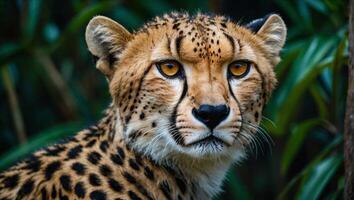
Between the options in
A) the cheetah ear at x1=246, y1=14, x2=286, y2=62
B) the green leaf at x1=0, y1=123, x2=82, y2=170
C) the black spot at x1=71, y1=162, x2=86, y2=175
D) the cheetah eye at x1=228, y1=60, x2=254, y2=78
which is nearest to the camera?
the black spot at x1=71, y1=162, x2=86, y2=175

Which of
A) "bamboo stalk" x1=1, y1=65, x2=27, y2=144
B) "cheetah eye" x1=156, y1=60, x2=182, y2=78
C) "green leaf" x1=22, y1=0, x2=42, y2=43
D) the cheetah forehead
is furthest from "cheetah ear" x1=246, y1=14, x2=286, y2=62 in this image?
"bamboo stalk" x1=1, y1=65, x2=27, y2=144

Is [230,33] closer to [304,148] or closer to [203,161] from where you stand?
[203,161]

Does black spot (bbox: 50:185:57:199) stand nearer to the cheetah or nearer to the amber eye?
the cheetah

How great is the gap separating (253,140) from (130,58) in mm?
730

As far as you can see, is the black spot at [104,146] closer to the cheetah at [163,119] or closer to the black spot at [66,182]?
the cheetah at [163,119]

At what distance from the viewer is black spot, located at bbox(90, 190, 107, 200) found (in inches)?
145

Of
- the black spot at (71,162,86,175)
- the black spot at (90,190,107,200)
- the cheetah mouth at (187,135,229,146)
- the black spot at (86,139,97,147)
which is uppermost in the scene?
the black spot at (86,139,97,147)

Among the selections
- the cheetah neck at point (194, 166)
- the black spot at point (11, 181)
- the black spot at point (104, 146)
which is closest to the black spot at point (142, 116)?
the cheetah neck at point (194, 166)

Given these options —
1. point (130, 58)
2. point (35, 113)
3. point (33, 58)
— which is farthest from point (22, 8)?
point (130, 58)

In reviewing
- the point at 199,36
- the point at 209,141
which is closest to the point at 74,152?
the point at 209,141

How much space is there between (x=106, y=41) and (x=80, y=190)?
771 mm

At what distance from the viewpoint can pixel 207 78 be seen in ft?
12.2

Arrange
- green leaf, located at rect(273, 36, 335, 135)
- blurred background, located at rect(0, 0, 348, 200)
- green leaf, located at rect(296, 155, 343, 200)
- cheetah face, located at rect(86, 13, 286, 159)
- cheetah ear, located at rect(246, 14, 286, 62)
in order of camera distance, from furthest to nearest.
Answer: blurred background, located at rect(0, 0, 348, 200) → green leaf, located at rect(273, 36, 335, 135) → green leaf, located at rect(296, 155, 343, 200) → cheetah ear, located at rect(246, 14, 286, 62) → cheetah face, located at rect(86, 13, 286, 159)

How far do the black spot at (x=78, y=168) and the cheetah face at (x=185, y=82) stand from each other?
0.26 meters
